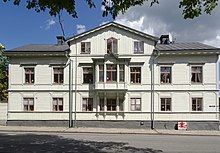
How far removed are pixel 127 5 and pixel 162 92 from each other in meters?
20.8

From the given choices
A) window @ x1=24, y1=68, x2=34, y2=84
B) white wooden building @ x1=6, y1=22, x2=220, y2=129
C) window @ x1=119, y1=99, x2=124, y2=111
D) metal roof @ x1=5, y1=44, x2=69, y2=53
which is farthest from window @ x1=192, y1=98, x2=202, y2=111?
window @ x1=24, y1=68, x2=34, y2=84

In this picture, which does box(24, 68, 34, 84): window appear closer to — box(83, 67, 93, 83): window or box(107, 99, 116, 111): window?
box(83, 67, 93, 83): window

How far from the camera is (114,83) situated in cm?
2578

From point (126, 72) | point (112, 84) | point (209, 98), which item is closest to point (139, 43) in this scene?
point (126, 72)

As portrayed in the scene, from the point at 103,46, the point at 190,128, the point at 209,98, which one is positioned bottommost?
the point at 190,128

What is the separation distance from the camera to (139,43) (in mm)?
26766

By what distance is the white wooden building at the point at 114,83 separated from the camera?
25984mm

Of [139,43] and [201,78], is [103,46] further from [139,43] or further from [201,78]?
[201,78]

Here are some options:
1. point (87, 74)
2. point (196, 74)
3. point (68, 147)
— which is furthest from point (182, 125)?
point (68, 147)

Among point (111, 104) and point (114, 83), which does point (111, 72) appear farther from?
point (111, 104)

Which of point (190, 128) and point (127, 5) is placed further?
point (190, 128)

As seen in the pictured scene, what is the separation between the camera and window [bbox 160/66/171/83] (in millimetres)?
26547

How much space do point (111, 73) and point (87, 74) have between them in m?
2.51

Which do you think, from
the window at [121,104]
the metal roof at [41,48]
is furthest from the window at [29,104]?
the window at [121,104]
